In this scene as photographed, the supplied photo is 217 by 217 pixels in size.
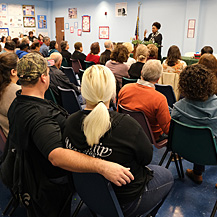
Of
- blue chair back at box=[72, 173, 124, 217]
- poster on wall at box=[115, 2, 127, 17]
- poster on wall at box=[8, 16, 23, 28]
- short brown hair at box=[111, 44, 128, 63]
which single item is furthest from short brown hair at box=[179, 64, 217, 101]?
poster on wall at box=[8, 16, 23, 28]

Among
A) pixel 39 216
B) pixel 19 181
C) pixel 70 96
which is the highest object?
pixel 70 96

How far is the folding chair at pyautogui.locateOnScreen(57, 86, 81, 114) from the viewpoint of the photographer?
2.81 meters

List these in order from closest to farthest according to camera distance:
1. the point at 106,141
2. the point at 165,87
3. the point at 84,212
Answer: the point at 106,141, the point at 84,212, the point at 165,87

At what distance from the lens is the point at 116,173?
1150 millimetres

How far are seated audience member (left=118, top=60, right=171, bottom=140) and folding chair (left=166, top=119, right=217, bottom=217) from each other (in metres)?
0.22

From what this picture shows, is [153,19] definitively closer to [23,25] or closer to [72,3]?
[72,3]

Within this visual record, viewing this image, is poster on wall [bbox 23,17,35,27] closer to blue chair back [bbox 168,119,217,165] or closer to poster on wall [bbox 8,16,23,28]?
poster on wall [bbox 8,16,23,28]

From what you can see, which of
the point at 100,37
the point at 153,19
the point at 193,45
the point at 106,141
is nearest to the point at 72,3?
the point at 100,37

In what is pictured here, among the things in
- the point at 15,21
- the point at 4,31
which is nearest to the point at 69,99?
the point at 4,31

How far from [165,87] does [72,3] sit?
35.4 ft

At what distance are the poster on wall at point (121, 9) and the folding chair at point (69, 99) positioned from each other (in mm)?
8429

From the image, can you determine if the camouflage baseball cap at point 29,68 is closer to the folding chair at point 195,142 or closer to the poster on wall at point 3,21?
the folding chair at point 195,142

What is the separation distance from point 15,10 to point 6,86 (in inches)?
473

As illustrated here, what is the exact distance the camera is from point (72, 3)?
12352mm
